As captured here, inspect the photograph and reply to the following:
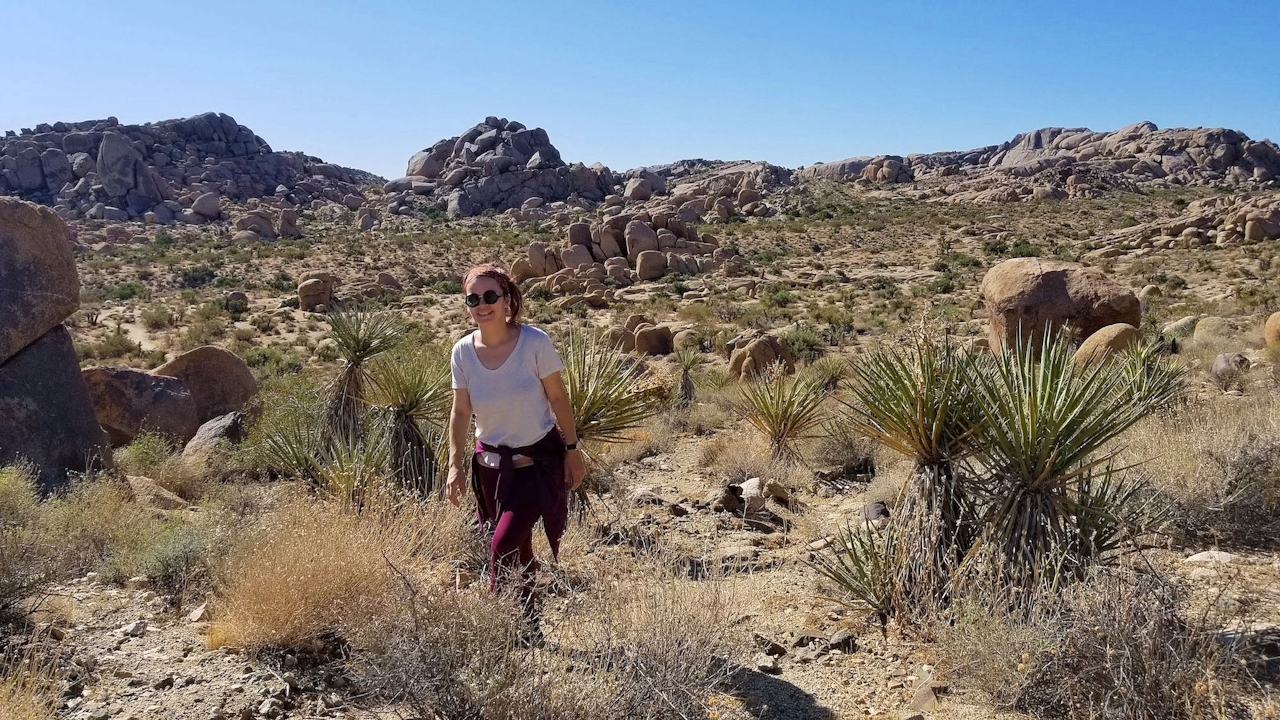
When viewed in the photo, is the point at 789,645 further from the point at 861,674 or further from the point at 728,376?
the point at 728,376

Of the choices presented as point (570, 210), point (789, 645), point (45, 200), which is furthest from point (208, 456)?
point (45, 200)

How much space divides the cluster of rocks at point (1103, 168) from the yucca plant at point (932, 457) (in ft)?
179

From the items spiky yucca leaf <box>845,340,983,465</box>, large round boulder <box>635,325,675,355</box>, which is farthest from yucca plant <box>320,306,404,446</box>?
large round boulder <box>635,325,675,355</box>

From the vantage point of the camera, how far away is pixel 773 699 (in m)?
3.54

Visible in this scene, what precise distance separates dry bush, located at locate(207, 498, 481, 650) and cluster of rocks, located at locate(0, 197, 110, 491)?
4012 millimetres

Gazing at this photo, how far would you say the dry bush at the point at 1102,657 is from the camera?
2910 mm

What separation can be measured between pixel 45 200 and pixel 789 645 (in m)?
77.5

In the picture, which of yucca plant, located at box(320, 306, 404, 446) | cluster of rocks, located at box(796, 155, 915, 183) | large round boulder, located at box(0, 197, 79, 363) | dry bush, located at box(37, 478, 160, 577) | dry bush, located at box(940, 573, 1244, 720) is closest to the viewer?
dry bush, located at box(940, 573, 1244, 720)

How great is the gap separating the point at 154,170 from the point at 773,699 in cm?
7821

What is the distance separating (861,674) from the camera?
12.4ft

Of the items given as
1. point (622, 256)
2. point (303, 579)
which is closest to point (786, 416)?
point (303, 579)

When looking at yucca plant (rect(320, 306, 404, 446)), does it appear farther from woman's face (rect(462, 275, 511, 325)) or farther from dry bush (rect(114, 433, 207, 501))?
woman's face (rect(462, 275, 511, 325))

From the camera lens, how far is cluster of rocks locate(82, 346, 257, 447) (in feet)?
29.3

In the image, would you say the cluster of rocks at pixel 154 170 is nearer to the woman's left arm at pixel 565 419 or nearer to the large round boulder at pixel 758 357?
the large round boulder at pixel 758 357
